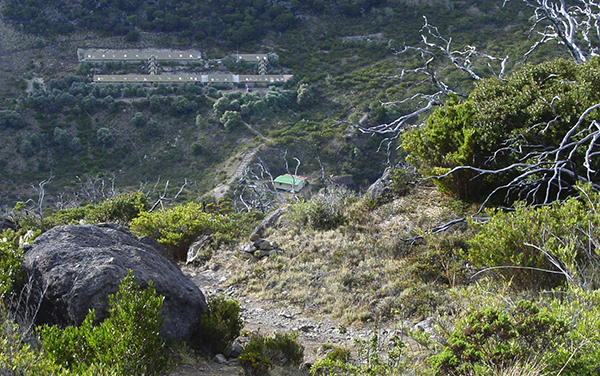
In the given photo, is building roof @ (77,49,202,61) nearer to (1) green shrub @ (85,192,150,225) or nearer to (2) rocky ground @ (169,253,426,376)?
(1) green shrub @ (85,192,150,225)

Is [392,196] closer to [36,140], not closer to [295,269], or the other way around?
[295,269]

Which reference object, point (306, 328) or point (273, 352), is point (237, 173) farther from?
point (273, 352)

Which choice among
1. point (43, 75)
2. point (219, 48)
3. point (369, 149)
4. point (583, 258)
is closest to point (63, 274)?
point (583, 258)

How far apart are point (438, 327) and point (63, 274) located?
3021 millimetres

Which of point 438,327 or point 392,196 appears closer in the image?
point 438,327

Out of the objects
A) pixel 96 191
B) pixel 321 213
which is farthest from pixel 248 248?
pixel 96 191

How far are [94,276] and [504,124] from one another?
20.1 ft

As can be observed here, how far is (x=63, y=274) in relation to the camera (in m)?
3.87

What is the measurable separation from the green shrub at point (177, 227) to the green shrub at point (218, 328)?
14.2ft

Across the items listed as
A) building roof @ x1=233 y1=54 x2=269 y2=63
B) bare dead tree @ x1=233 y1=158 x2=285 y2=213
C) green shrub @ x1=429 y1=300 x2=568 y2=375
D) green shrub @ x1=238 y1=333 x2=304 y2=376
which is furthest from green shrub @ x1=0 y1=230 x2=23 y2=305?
building roof @ x1=233 y1=54 x2=269 y2=63

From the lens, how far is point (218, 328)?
445 centimetres

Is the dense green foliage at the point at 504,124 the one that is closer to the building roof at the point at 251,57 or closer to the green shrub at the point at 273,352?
the green shrub at the point at 273,352

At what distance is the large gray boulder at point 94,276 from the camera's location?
3.72m

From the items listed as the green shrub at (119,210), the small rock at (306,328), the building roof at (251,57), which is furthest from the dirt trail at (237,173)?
the small rock at (306,328)
